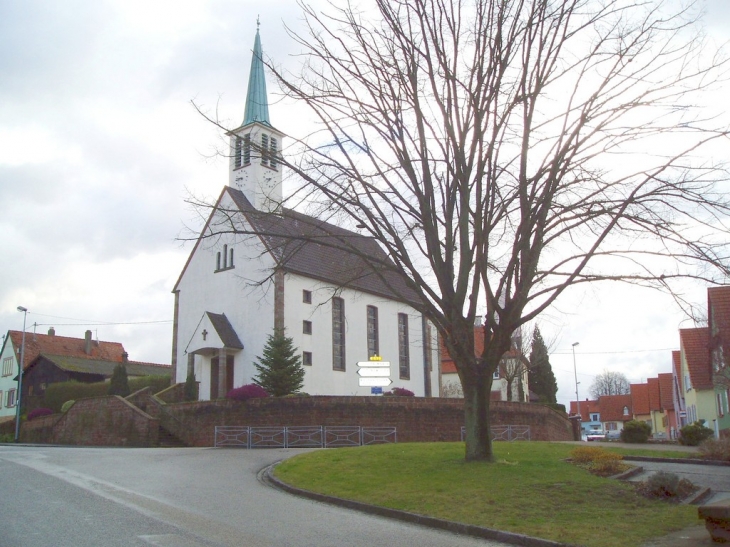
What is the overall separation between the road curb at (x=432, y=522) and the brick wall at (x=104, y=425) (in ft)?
56.0

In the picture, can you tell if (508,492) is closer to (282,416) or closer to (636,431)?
(636,431)

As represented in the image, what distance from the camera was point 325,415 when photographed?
2911cm

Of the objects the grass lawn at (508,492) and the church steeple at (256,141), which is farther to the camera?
the church steeple at (256,141)

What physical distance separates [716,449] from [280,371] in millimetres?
19571

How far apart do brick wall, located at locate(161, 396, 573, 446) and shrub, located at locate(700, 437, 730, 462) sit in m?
12.7

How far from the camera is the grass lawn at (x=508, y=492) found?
34.7ft

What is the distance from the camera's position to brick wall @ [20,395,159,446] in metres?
30.8

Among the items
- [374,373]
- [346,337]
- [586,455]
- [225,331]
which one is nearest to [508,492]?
[586,455]

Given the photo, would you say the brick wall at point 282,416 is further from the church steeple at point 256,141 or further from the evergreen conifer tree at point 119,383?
the church steeple at point 256,141

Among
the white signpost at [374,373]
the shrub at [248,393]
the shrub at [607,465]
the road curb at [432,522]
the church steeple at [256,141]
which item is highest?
the church steeple at [256,141]

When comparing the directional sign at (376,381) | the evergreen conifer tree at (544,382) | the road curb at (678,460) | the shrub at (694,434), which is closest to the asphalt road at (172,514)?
the directional sign at (376,381)

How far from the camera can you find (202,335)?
3944cm

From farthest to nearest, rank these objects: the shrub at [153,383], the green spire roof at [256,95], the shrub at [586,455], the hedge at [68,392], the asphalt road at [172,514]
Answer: the hedge at [68,392] → the green spire roof at [256,95] → the shrub at [153,383] → the shrub at [586,455] → the asphalt road at [172,514]

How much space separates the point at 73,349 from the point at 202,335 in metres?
32.7
